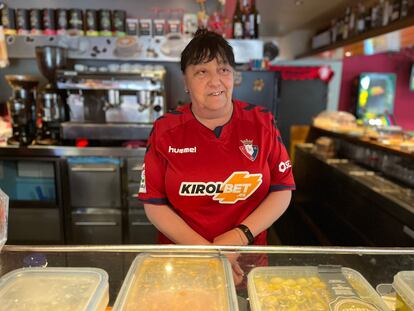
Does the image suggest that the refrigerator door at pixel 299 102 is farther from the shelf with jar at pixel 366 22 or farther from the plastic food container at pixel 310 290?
the plastic food container at pixel 310 290

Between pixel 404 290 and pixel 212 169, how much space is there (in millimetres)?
745

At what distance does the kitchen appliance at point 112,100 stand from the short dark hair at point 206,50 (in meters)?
1.89

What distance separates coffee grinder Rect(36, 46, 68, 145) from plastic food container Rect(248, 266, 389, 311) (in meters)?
2.83

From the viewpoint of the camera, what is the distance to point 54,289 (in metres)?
0.93

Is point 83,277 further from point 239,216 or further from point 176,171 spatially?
point 239,216

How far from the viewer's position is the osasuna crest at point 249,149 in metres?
1.41

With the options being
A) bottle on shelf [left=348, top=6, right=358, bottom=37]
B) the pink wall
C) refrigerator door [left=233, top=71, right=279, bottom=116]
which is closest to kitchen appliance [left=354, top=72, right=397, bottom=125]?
the pink wall

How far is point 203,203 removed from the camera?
1417mm

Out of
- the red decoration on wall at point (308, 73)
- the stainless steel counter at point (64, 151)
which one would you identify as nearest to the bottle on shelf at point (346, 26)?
the red decoration on wall at point (308, 73)

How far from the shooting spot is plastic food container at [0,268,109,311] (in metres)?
0.87

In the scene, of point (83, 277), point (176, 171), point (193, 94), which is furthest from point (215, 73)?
point (83, 277)

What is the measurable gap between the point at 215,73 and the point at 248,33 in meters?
2.47

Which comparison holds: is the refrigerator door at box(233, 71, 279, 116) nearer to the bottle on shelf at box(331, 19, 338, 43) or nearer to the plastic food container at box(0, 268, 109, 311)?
the bottle on shelf at box(331, 19, 338, 43)

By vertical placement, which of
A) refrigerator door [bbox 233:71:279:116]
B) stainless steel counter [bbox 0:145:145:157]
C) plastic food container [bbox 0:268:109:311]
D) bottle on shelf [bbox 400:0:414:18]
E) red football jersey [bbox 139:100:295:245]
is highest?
bottle on shelf [bbox 400:0:414:18]
